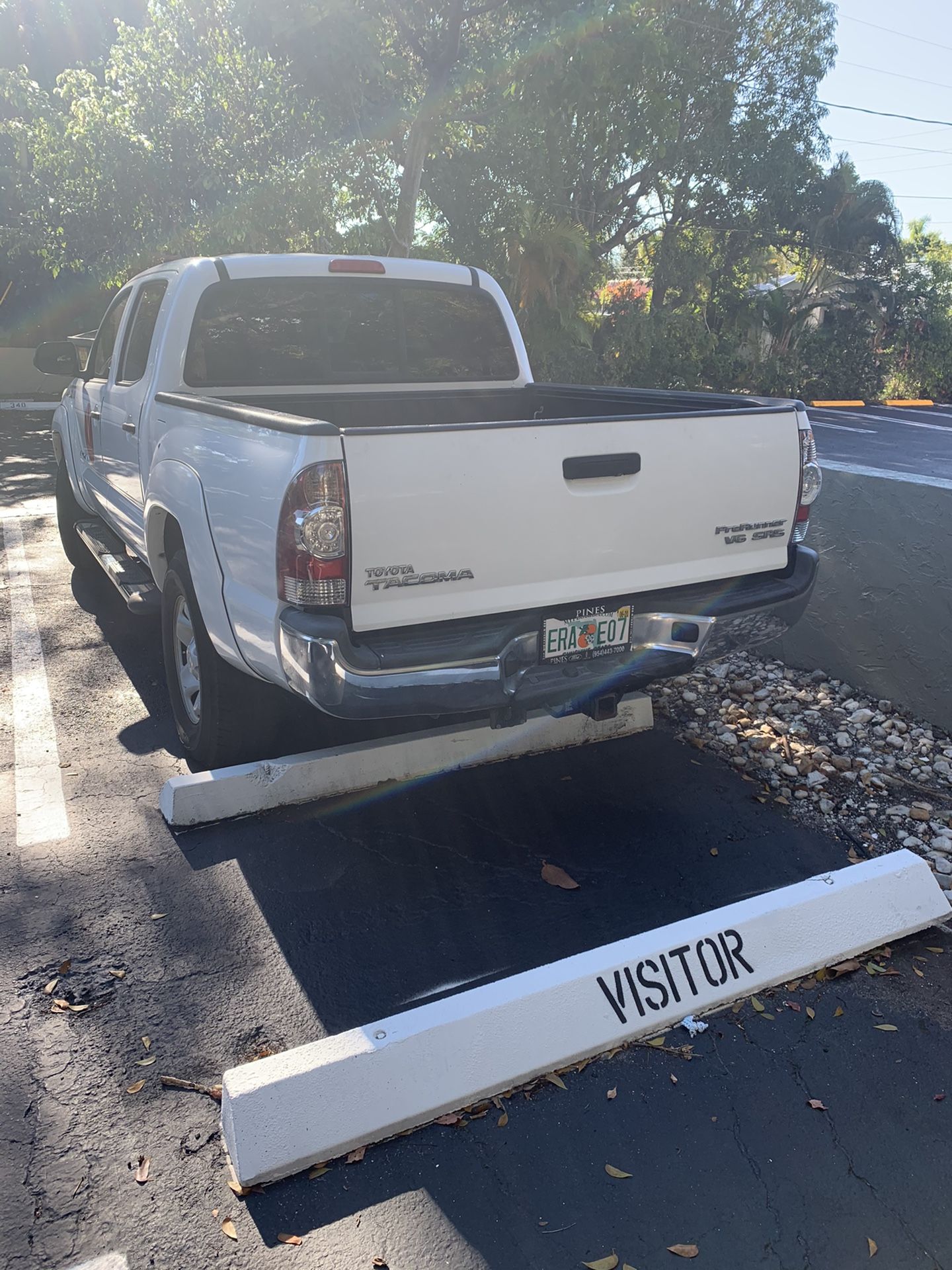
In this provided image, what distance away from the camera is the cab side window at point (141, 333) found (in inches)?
200

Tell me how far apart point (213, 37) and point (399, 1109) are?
57.1ft

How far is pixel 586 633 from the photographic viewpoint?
11.8 ft

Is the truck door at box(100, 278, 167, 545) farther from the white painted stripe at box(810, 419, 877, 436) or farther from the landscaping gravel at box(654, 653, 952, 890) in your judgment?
the white painted stripe at box(810, 419, 877, 436)

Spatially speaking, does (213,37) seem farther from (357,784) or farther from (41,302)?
(357,784)

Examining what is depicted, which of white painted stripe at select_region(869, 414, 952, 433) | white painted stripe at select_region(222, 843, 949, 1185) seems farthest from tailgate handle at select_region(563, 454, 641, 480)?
white painted stripe at select_region(869, 414, 952, 433)

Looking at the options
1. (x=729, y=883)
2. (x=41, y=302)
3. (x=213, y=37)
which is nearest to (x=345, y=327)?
(x=729, y=883)

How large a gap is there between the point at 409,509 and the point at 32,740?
274cm

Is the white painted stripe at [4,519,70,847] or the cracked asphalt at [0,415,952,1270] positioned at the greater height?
the cracked asphalt at [0,415,952,1270]

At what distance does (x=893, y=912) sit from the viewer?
3285 millimetres

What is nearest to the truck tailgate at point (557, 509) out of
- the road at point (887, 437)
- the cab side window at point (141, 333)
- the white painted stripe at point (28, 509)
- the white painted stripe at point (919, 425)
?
the road at point (887, 437)

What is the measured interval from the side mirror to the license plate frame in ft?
15.4

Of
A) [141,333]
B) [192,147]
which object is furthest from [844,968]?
[192,147]

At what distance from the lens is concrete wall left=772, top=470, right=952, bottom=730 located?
4.94 m

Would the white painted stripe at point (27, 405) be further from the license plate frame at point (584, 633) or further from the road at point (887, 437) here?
the license plate frame at point (584, 633)
